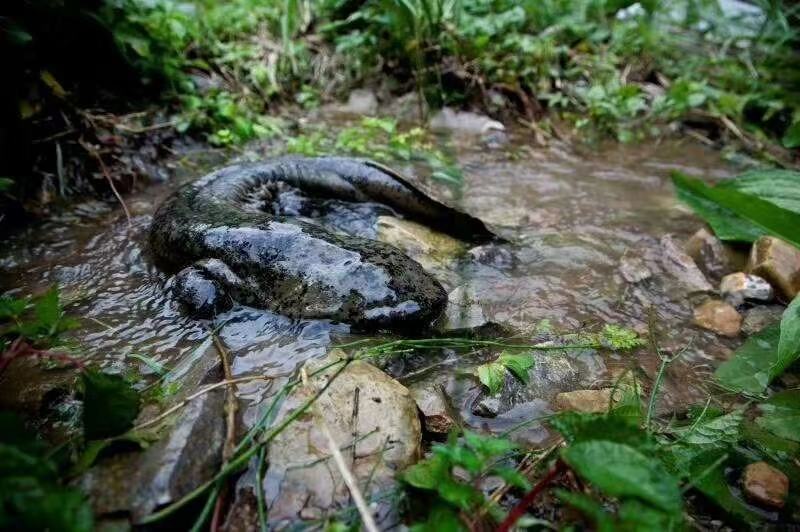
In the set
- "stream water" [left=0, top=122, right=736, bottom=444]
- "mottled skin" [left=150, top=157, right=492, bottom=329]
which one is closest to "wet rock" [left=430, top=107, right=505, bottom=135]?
"stream water" [left=0, top=122, right=736, bottom=444]

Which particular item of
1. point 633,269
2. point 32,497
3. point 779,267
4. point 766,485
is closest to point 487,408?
point 766,485

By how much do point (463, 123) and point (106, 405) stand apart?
16.5 feet

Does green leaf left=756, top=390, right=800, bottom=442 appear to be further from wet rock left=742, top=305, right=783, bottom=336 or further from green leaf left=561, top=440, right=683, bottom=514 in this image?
green leaf left=561, top=440, right=683, bottom=514

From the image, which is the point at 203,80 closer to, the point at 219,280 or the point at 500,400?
the point at 219,280

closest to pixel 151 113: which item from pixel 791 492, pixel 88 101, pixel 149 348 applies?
pixel 88 101

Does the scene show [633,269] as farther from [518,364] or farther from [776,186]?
[518,364]

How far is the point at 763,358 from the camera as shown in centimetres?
225

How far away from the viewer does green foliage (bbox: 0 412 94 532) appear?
44.1 inches

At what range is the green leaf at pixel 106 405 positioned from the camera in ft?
4.70

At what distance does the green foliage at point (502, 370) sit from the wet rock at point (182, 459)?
1031mm

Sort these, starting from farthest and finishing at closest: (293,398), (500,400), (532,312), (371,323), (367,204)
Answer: (367,204) → (532,312) → (371,323) → (500,400) → (293,398)

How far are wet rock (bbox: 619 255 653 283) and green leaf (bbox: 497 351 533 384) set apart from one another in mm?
1271

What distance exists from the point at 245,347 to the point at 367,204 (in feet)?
6.32

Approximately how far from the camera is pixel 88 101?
402cm
